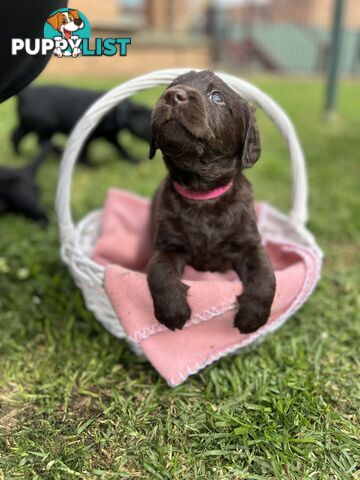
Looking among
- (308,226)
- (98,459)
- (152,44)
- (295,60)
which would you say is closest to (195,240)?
(98,459)

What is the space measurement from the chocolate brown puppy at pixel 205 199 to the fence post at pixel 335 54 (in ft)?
14.7

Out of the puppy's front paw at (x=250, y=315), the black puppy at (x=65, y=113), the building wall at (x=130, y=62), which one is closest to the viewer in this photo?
the puppy's front paw at (x=250, y=315)

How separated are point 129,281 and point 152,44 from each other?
10231 millimetres

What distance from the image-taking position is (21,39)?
5.46ft

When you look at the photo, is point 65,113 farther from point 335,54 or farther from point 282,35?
point 282,35

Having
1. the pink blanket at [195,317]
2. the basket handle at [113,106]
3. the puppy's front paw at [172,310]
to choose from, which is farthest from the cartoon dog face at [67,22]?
the puppy's front paw at [172,310]

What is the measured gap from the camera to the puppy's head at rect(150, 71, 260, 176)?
1.52 meters

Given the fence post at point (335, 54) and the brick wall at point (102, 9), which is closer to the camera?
the fence post at point (335, 54)

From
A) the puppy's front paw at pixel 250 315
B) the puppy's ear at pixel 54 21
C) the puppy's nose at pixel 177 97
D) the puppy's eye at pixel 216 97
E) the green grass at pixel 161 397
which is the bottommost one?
the green grass at pixel 161 397

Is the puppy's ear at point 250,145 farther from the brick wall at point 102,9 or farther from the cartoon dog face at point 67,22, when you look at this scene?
the brick wall at point 102,9

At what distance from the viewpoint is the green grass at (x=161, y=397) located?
158 cm

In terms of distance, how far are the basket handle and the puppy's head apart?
0.81 ft

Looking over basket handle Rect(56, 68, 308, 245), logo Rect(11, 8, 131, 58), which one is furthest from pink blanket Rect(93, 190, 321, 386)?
logo Rect(11, 8, 131, 58)

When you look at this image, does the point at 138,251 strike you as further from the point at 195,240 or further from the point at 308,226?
the point at 308,226
